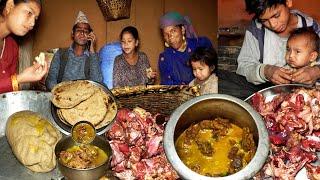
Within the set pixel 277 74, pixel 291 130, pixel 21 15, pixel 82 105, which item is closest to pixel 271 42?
pixel 277 74

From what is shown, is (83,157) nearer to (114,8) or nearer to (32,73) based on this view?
(32,73)

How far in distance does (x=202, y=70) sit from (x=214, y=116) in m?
1.39

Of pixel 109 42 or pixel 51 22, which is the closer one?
pixel 51 22

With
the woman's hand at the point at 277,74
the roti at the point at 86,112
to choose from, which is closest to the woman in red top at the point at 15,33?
the roti at the point at 86,112

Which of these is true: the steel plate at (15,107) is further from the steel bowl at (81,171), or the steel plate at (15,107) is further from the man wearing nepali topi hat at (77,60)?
the man wearing nepali topi hat at (77,60)

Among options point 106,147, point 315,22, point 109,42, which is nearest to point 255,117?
point 106,147

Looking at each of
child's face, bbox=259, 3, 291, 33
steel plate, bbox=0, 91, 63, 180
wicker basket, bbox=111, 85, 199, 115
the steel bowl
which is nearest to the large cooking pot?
the steel bowl

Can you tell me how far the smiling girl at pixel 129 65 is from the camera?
416 cm

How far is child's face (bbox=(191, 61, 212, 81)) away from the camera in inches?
142

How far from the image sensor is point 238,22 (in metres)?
3.96

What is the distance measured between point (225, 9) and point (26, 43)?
2.19 metres

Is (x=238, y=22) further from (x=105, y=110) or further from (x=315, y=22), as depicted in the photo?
(x=105, y=110)

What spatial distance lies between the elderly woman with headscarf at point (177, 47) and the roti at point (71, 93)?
4.82 feet

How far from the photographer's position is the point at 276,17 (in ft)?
9.93
